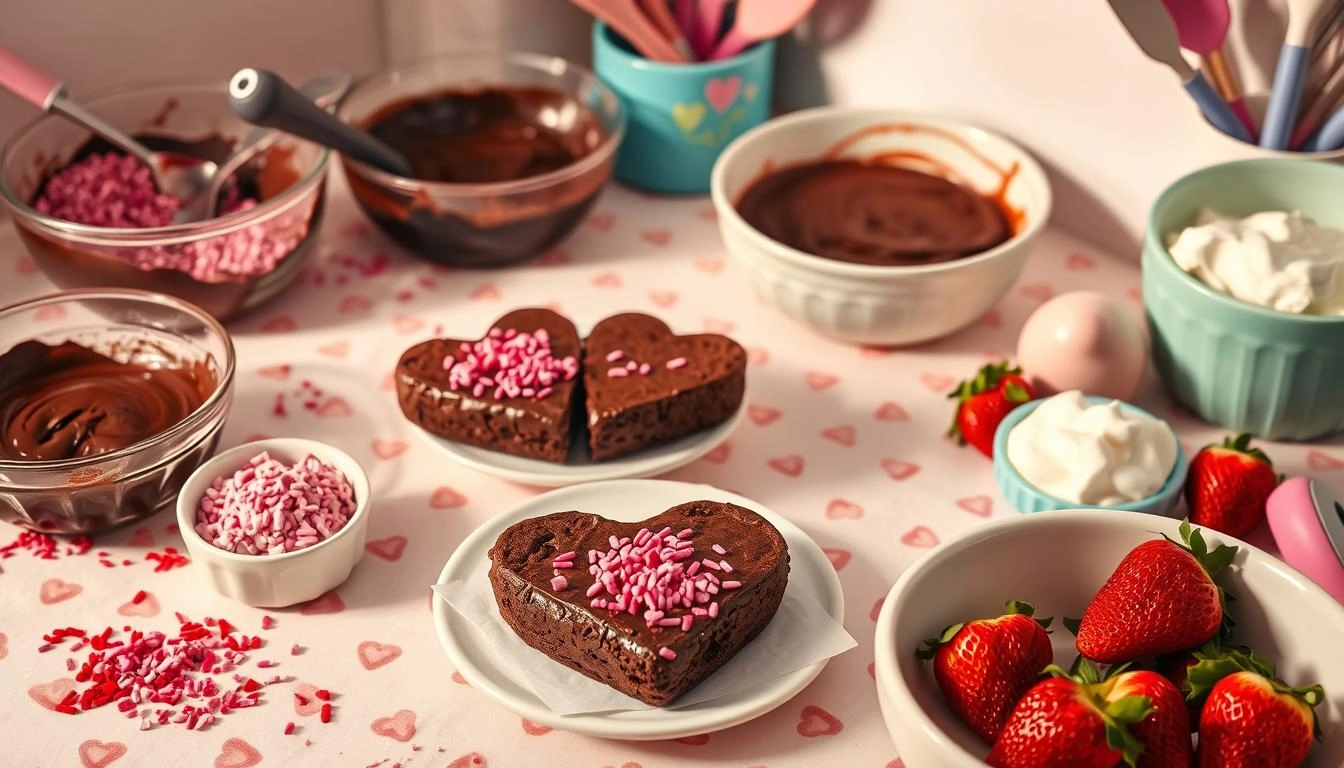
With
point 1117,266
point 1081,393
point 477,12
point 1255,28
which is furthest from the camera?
point 477,12

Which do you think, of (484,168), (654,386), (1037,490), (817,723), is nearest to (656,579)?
(817,723)

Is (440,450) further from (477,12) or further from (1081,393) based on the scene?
Result: (477,12)

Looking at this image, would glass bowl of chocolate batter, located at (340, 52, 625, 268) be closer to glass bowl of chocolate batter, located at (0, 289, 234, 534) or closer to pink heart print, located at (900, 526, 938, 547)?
glass bowl of chocolate batter, located at (0, 289, 234, 534)

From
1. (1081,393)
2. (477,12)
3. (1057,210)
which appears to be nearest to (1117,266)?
(1057,210)

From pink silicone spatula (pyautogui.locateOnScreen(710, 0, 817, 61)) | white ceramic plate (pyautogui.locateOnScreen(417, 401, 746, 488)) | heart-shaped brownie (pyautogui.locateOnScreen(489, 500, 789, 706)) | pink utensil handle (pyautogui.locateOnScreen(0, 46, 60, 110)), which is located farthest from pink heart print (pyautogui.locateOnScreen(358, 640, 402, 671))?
pink silicone spatula (pyautogui.locateOnScreen(710, 0, 817, 61))

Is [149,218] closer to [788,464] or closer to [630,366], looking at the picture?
[630,366]

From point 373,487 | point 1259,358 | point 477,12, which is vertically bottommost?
point 373,487
